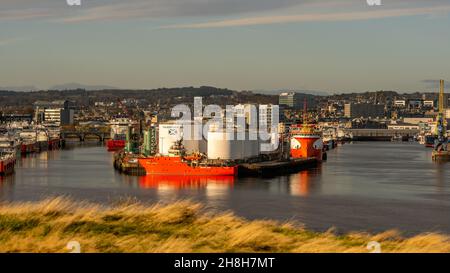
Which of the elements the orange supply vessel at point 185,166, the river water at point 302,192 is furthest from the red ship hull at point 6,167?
the orange supply vessel at point 185,166

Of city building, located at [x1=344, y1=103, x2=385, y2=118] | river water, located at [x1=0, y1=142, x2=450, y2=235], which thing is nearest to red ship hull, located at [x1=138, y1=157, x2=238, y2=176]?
river water, located at [x1=0, y1=142, x2=450, y2=235]

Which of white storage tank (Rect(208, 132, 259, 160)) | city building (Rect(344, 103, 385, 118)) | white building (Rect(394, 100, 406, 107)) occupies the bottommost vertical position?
white storage tank (Rect(208, 132, 259, 160))

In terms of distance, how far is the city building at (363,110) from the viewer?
111m

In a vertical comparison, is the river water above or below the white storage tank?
below

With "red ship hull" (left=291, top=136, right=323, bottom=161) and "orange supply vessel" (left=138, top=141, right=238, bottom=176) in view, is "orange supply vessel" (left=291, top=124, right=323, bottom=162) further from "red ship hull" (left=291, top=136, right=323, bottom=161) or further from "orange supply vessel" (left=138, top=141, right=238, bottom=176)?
"orange supply vessel" (left=138, top=141, right=238, bottom=176)

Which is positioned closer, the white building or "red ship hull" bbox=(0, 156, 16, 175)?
"red ship hull" bbox=(0, 156, 16, 175)

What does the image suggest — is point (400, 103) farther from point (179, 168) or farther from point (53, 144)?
point (179, 168)

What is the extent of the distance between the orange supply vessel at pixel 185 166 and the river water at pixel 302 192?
1.25 m

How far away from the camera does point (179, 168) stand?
2639cm

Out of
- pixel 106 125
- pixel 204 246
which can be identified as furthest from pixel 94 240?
pixel 106 125

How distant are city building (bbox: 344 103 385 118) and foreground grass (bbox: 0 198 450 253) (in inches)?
4149

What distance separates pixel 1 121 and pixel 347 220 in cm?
7666

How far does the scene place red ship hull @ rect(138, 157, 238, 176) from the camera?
26078 mm
